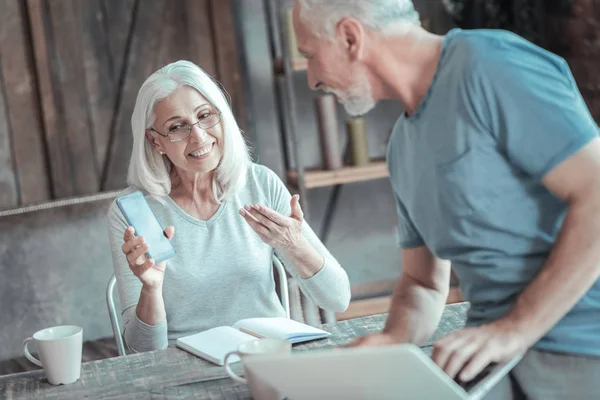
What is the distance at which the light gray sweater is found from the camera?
6.72ft

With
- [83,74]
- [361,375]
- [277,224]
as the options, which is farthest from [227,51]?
[361,375]

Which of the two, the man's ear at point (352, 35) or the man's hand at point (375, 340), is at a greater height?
the man's ear at point (352, 35)

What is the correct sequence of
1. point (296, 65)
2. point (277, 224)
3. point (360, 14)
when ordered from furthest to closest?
point (296, 65) → point (277, 224) → point (360, 14)

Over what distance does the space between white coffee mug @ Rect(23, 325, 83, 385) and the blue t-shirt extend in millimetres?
701

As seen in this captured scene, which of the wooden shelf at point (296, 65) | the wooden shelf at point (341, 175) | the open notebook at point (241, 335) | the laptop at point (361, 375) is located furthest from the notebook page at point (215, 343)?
the wooden shelf at point (296, 65)

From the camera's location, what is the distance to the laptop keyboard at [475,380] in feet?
4.09

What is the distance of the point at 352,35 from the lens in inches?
53.6

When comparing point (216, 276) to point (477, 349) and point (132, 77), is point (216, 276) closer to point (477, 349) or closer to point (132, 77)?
point (477, 349)

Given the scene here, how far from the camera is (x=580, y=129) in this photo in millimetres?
1224

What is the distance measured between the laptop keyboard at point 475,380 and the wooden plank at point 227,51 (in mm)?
2334

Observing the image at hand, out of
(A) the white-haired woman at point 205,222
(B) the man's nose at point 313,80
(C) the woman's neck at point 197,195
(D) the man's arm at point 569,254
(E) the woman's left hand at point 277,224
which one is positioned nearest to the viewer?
(D) the man's arm at point 569,254

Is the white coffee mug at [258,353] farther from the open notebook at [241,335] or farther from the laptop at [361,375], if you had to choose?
the open notebook at [241,335]

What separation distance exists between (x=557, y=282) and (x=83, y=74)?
257cm

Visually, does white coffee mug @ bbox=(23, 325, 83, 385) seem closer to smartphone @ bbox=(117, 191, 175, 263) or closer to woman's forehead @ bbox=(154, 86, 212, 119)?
smartphone @ bbox=(117, 191, 175, 263)
